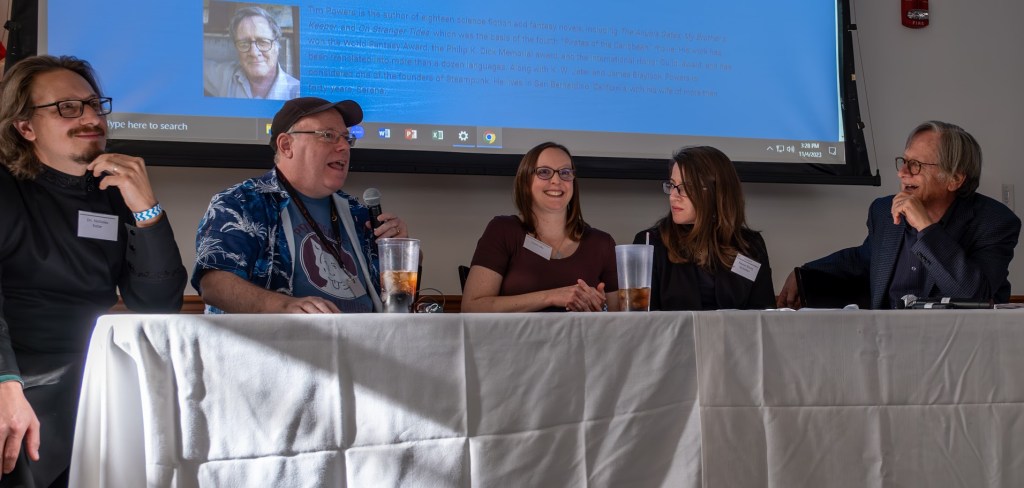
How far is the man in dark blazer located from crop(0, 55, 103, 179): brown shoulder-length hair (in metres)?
2.16

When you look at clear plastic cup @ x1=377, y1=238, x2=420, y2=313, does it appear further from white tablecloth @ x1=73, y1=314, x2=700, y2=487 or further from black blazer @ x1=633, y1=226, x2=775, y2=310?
black blazer @ x1=633, y1=226, x2=775, y2=310

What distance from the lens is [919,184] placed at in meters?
2.62

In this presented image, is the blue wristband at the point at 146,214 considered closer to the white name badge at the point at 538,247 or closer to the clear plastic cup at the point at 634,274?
the clear plastic cup at the point at 634,274

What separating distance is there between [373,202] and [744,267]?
3.58 feet

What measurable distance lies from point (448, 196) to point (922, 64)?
7.21 feet

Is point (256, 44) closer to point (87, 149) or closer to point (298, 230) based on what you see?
point (298, 230)

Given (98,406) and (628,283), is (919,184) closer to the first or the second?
(628,283)

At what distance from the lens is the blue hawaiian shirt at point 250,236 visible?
1.93 metres

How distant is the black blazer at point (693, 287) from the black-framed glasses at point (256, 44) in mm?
1493

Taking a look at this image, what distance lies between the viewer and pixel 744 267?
2.48 m

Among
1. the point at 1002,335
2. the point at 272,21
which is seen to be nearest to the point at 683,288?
the point at 1002,335

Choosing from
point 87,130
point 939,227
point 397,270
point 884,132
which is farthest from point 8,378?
point 884,132

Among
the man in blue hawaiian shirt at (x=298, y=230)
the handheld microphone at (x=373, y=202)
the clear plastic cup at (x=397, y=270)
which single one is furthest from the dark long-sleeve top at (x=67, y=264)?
the clear plastic cup at (x=397, y=270)

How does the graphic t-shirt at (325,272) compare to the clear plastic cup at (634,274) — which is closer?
the clear plastic cup at (634,274)
